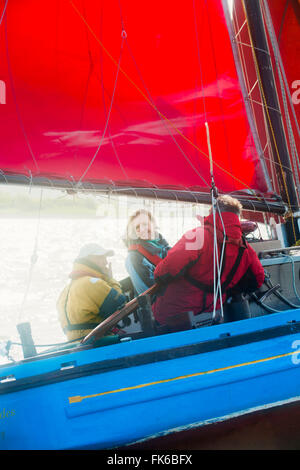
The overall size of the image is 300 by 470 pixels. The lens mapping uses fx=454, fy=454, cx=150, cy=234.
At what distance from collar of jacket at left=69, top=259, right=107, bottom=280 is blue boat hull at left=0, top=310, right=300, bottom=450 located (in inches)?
23.4

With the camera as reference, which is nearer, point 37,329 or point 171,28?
point 171,28

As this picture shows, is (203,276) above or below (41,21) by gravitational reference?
below

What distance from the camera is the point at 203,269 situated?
10.5 feet

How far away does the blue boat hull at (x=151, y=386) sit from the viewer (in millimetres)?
2670

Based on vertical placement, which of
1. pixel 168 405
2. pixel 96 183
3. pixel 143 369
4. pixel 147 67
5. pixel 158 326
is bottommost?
pixel 168 405

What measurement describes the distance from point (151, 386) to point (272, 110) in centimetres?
421

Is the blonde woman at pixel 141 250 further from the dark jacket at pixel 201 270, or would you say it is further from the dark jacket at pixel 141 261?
the dark jacket at pixel 201 270

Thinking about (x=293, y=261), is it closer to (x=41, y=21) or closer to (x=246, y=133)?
(x=246, y=133)

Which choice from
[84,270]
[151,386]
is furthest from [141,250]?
[151,386]

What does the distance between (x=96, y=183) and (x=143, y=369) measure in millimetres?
2217

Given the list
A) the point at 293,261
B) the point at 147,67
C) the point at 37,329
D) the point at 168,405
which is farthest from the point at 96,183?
the point at 37,329

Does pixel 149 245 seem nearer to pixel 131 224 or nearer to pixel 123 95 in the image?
pixel 131 224

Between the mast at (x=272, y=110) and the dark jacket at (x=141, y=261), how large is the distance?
7.54 feet

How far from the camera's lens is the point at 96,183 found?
4.53 metres
